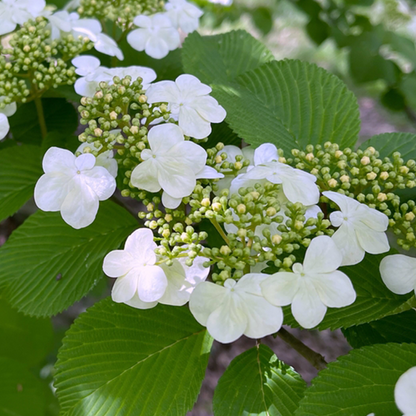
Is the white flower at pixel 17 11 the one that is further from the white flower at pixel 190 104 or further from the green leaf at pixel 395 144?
the green leaf at pixel 395 144

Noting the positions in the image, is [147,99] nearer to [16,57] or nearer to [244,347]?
[16,57]

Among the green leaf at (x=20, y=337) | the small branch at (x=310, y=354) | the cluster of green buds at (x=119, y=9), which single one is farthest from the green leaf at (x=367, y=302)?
the green leaf at (x=20, y=337)

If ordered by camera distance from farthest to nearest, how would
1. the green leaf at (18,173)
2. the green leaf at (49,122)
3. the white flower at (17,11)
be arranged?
the green leaf at (49,122) < the green leaf at (18,173) < the white flower at (17,11)

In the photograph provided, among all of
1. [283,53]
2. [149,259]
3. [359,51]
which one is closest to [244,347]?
[359,51]

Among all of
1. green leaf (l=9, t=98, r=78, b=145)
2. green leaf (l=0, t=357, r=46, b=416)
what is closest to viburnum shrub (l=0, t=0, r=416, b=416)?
green leaf (l=9, t=98, r=78, b=145)

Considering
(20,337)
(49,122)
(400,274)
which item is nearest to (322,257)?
(400,274)

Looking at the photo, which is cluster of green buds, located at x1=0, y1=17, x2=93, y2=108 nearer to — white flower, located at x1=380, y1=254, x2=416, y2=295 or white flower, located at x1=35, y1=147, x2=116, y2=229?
white flower, located at x1=35, y1=147, x2=116, y2=229
